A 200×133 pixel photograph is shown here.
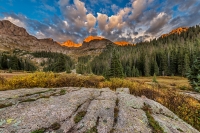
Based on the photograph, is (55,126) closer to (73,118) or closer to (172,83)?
(73,118)

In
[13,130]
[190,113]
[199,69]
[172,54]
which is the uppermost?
[172,54]

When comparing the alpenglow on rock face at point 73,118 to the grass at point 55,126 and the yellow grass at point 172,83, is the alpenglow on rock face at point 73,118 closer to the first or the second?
the grass at point 55,126

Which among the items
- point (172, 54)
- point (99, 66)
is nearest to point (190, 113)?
point (172, 54)

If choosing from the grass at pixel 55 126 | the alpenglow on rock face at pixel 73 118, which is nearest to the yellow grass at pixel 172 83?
the alpenglow on rock face at pixel 73 118

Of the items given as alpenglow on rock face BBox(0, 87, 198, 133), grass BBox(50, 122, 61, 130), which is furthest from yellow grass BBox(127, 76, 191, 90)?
grass BBox(50, 122, 61, 130)

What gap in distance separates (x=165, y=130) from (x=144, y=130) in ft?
3.14

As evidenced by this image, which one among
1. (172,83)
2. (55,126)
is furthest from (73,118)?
(172,83)

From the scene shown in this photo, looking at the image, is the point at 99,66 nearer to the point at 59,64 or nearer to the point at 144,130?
the point at 59,64

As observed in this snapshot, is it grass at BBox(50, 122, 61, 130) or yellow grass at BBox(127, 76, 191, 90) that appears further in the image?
yellow grass at BBox(127, 76, 191, 90)

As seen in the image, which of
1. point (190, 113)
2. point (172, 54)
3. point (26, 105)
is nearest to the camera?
point (26, 105)

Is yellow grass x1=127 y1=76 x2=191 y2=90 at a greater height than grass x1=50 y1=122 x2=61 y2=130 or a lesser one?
lesser

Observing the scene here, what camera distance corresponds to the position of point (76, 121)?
178 inches

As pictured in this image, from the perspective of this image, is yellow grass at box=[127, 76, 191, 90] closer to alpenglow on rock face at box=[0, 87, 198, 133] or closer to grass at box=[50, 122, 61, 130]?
alpenglow on rock face at box=[0, 87, 198, 133]

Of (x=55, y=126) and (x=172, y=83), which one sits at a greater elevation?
(x=55, y=126)
